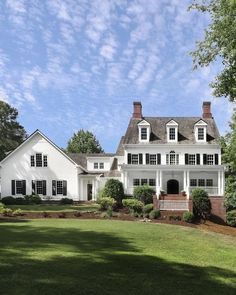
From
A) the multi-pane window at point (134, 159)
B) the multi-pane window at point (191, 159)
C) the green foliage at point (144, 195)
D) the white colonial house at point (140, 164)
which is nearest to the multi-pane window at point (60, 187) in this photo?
the white colonial house at point (140, 164)

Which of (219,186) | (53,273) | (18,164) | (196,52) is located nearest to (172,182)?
(219,186)

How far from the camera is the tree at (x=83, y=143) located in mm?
84062

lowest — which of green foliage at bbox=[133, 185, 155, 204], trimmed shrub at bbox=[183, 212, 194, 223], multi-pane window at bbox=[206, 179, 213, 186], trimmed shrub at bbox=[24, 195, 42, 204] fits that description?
trimmed shrub at bbox=[183, 212, 194, 223]

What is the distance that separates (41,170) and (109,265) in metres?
35.7

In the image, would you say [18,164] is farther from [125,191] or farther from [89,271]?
[89,271]

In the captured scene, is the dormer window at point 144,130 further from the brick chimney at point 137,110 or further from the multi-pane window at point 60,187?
the multi-pane window at point 60,187

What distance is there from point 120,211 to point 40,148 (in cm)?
1529

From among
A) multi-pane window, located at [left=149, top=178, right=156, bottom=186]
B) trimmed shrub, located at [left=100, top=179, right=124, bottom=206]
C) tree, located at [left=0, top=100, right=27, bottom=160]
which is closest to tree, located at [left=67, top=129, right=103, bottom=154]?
tree, located at [left=0, top=100, right=27, bottom=160]

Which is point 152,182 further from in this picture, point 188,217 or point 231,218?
point 188,217

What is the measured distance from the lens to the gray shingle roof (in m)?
45.2

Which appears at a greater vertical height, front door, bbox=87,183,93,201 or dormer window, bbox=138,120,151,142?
dormer window, bbox=138,120,151,142

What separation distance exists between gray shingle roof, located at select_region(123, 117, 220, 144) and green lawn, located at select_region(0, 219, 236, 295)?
28.1 m

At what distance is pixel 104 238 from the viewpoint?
16.5m

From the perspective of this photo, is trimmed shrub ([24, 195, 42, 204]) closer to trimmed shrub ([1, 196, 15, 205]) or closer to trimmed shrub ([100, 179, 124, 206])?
trimmed shrub ([1, 196, 15, 205])
